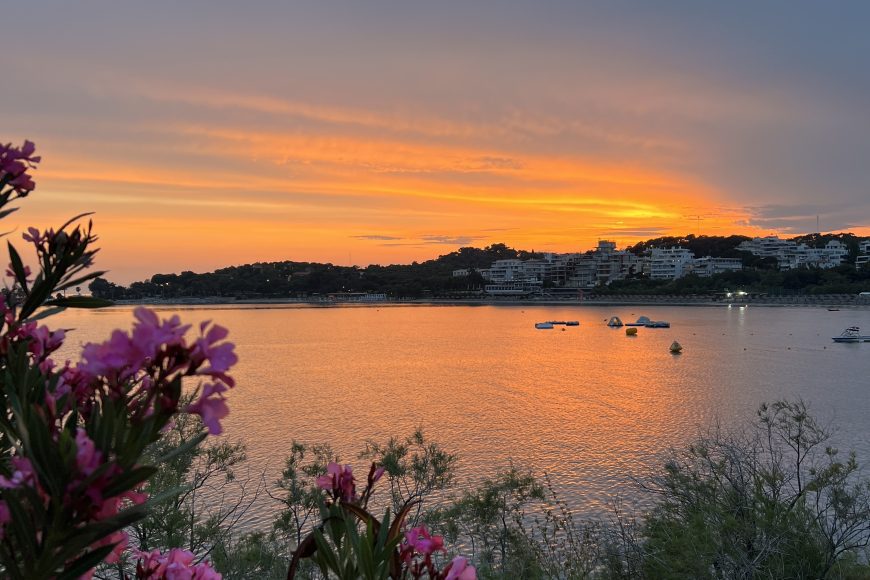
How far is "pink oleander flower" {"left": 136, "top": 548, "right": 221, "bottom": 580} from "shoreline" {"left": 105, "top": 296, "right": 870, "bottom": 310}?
304 ft

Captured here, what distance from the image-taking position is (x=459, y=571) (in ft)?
3.76

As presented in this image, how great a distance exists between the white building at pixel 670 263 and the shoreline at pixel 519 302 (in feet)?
54.7

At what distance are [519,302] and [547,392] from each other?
86680mm

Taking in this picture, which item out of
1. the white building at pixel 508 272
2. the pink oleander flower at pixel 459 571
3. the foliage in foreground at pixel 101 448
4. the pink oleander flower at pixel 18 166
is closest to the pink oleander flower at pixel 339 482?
the pink oleander flower at pixel 459 571

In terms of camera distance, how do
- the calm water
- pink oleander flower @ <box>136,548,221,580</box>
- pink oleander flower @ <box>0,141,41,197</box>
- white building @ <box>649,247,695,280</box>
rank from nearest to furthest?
pink oleander flower @ <box>136,548,221,580</box> < pink oleander flower @ <box>0,141,41,197</box> < the calm water < white building @ <box>649,247,695,280</box>

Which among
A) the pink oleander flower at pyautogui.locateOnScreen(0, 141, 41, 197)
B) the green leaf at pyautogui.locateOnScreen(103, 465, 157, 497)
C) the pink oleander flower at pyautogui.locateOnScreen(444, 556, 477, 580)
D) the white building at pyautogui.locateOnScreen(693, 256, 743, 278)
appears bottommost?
the pink oleander flower at pyautogui.locateOnScreen(444, 556, 477, 580)

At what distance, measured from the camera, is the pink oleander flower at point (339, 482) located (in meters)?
1.19

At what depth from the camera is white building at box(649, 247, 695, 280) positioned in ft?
376

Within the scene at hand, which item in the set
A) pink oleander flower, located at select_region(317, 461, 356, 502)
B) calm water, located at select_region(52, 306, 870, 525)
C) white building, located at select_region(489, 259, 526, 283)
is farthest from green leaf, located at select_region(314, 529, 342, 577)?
white building, located at select_region(489, 259, 526, 283)

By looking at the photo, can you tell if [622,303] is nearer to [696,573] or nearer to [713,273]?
[713,273]

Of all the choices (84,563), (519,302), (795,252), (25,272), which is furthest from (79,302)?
(795,252)

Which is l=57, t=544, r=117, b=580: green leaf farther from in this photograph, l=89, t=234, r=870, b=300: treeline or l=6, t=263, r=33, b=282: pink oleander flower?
l=89, t=234, r=870, b=300: treeline

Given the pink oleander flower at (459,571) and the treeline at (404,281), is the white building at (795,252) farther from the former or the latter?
the pink oleander flower at (459,571)

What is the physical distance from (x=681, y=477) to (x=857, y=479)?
27.6 feet
